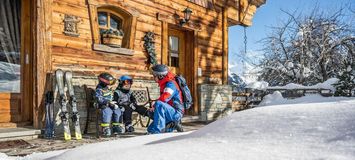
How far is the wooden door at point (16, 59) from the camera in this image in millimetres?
5992

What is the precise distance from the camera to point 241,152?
65.8 inches

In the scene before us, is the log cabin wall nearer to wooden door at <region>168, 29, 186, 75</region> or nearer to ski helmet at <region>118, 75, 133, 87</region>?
wooden door at <region>168, 29, 186, 75</region>

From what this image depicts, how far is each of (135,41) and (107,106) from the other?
2.25m

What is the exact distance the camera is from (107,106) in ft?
19.9

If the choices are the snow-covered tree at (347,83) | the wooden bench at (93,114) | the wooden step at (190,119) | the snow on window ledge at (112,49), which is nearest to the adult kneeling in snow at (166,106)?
the wooden bench at (93,114)

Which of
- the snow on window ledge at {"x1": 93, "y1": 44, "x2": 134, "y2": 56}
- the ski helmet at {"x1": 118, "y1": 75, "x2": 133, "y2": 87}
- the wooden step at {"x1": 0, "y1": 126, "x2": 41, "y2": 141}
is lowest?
the wooden step at {"x1": 0, "y1": 126, "x2": 41, "y2": 141}

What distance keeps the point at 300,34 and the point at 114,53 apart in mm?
16660

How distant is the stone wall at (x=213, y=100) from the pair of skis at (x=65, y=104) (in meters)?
4.26

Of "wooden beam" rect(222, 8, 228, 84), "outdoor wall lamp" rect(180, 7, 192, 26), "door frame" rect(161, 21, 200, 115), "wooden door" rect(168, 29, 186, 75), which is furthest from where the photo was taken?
"wooden beam" rect(222, 8, 228, 84)

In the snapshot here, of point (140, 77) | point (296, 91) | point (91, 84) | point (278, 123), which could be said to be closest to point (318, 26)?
point (296, 91)

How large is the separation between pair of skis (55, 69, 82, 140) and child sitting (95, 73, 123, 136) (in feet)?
1.40

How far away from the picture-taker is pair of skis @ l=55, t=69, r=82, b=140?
5.64 m

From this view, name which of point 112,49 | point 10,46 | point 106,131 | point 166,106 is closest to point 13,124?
point 10,46

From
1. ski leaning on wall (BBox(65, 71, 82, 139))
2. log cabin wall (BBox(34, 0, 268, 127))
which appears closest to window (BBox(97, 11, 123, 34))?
log cabin wall (BBox(34, 0, 268, 127))
